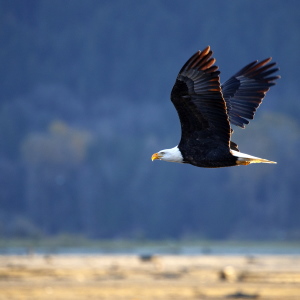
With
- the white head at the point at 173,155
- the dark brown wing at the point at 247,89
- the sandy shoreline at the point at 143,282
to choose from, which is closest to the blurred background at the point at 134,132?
the sandy shoreline at the point at 143,282

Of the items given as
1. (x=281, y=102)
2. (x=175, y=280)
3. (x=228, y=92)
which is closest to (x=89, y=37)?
(x=281, y=102)

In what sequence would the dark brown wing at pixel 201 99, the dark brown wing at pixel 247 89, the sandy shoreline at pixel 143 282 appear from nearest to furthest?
the dark brown wing at pixel 201 99, the dark brown wing at pixel 247 89, the sandy shoreline at pixel 143 282

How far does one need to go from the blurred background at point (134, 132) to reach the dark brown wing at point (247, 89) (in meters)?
43.8

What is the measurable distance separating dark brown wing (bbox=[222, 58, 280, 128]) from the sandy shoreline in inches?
250

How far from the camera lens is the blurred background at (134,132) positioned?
5891 cm

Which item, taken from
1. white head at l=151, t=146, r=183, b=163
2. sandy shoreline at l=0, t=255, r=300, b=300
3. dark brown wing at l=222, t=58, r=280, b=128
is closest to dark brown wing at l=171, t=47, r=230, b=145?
white head at l=151, t=146, r=183, b=163

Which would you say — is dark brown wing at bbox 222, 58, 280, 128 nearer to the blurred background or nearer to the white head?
the white head

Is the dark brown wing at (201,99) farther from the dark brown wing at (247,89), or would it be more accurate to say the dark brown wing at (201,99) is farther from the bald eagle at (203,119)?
the dark brown wing at (247,89)

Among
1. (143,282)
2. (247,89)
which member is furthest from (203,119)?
(143,282)

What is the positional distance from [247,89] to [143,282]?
9292mm

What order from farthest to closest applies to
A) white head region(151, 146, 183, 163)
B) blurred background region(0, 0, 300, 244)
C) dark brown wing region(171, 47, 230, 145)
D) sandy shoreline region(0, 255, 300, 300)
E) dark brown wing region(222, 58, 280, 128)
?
blurred background region(0, 0, 300, 244)
sandy shoreline region(0, 255, 300, 300)
dark brown wing region(222, 58, 280, 128)
white head region(151, 146, 183, 163)
dark brown wing region(171, 47, 230, 145)

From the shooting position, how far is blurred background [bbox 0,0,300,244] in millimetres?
58906

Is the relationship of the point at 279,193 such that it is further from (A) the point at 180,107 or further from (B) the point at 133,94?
(A) the point at 180,107

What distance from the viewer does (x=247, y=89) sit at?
10.4m
